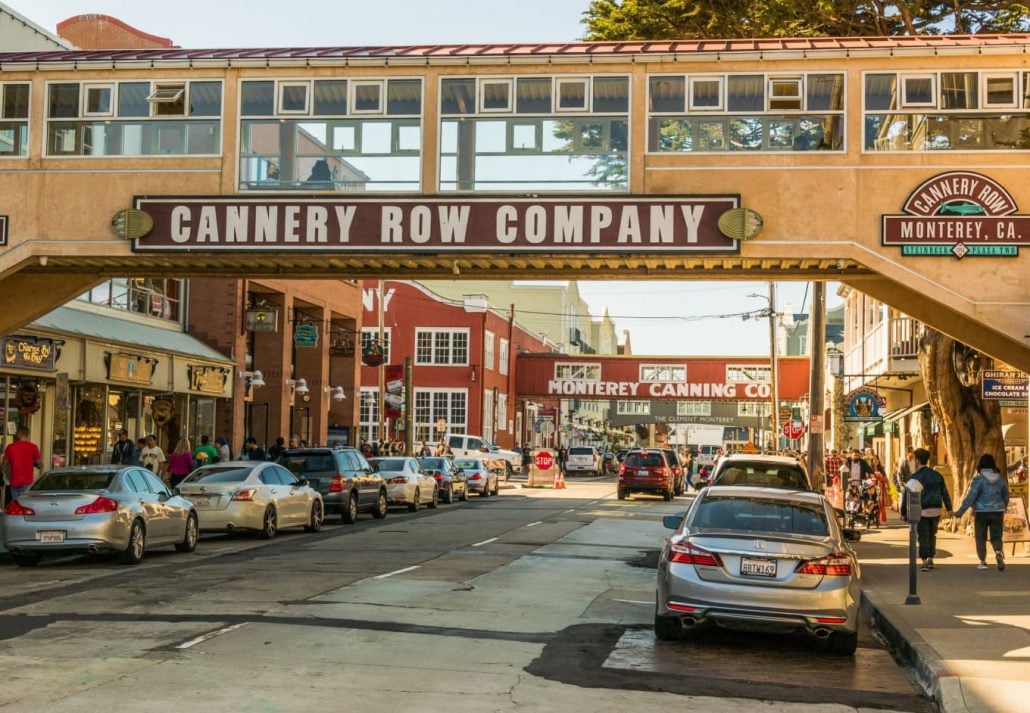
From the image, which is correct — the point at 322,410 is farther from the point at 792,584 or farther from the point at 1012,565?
the point at 792,584

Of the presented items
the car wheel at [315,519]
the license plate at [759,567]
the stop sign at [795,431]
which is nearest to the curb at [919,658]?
the license plate at [759,567]

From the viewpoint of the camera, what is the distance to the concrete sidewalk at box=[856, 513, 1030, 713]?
A: 31.4 ft

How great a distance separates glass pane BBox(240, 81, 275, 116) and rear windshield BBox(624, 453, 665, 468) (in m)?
24.1

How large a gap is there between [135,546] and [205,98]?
761 cm

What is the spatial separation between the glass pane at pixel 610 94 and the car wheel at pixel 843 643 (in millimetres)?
10772

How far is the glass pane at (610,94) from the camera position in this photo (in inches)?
799

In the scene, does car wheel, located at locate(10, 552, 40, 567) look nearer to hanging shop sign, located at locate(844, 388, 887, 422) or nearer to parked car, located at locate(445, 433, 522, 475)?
hanging shop sign, located at locate(844, 388, 887, 422)

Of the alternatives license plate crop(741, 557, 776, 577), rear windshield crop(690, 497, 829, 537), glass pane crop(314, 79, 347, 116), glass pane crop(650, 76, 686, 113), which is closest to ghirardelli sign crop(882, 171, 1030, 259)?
glass pane crop(650, 76, 686, 113)

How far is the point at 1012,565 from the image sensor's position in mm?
19828

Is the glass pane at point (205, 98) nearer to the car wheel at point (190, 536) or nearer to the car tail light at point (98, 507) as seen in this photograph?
the car wheel at point (190, 536)

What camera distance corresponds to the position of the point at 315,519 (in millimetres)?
26156

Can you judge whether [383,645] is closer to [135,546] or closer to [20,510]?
[135,546]

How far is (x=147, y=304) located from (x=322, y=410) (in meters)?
13.0

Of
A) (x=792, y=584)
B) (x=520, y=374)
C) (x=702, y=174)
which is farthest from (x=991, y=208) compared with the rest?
(x=520, y=374)
